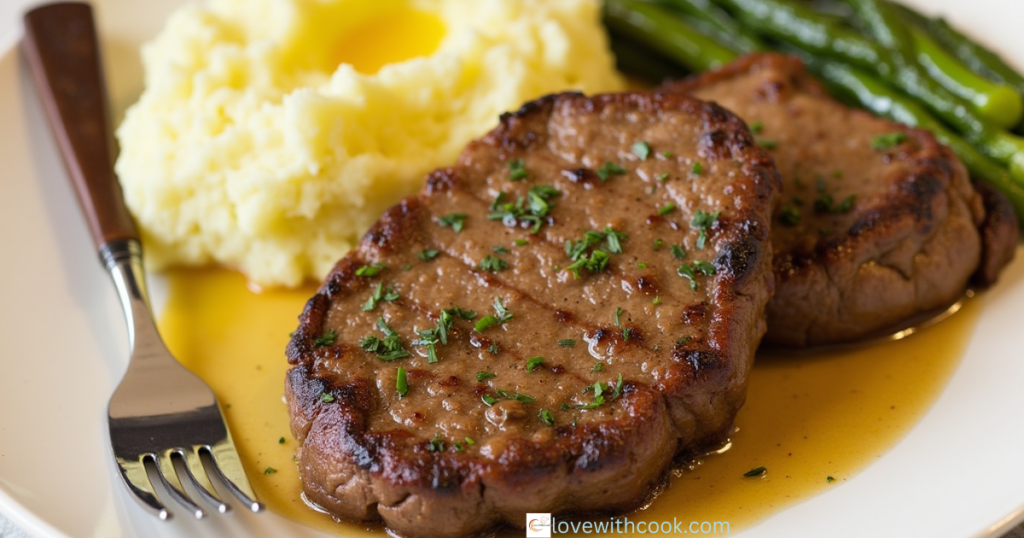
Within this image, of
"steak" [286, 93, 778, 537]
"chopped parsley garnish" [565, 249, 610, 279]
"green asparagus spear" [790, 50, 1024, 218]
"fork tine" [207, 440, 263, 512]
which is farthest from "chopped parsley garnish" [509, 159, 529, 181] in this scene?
"green asparagus spear" [790, 50, 1024, 218]

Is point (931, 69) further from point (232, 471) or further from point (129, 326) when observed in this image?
point (129, 326)

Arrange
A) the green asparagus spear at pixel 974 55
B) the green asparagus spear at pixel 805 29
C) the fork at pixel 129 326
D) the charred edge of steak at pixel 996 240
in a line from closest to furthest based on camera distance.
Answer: the fork at pixel 129 326 < the charred edge of steak at pixel 996 240 < the green asparagus spear at pixel 974 55 < the green asparagus spear at pixel 805 29

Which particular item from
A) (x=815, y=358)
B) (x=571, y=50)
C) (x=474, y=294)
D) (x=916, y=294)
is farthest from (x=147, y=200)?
(x=916, y=294)

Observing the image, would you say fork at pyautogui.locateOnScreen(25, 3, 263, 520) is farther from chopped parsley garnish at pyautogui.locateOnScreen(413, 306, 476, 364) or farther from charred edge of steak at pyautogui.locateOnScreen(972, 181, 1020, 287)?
charred edge of steak at pyautogui.locateOnScreen(972, 181, 1020, 287)

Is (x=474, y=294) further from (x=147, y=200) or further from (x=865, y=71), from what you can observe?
(x=865, y=71)

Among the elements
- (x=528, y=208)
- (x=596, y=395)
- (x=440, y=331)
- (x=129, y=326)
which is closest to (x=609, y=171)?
(x=528, y=208)

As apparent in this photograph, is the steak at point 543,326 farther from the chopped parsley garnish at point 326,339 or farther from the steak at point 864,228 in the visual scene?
the steak at point 864,228

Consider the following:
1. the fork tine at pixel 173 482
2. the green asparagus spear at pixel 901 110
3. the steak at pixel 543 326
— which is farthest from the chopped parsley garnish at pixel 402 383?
the green asparagus spear at pixel 901 110
